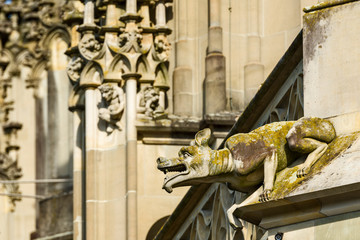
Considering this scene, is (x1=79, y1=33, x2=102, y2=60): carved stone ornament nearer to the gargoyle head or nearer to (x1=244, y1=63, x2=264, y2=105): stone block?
(x1=244, y1=63, x2=264, y2=105): stone block

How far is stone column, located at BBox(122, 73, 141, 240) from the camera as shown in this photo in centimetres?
1936

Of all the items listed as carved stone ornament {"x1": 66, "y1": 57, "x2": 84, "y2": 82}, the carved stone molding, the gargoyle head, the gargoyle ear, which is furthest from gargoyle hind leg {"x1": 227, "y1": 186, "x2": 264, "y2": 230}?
carved stone ornament {"x1": 66, "y1": 57, "x2": 84, "y2": 82}

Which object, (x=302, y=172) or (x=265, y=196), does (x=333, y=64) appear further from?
(x=265, y=196)

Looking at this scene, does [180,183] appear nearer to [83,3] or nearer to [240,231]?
[240,231]

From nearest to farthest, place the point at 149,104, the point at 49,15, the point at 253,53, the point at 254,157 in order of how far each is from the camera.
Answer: the point at 254,157 → the point at 253,53 → the point at 149,104 → the point at 49,15

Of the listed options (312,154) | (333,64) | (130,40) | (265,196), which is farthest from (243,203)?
(130,40)

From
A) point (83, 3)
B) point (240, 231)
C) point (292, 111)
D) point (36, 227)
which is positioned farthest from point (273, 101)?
point (36, 227)

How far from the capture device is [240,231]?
1548 centimetres

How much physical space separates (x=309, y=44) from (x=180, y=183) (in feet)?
4.67

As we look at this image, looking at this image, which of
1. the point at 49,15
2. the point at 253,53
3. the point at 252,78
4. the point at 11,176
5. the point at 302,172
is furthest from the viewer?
the point at 49,15

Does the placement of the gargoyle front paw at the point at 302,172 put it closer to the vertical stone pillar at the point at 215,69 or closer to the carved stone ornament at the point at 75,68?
the vertical stone pillar at the point at 215,69

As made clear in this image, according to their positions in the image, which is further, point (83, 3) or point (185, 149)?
point (83, 3)

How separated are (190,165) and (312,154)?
3.17 feet

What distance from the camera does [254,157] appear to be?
12484 mm
